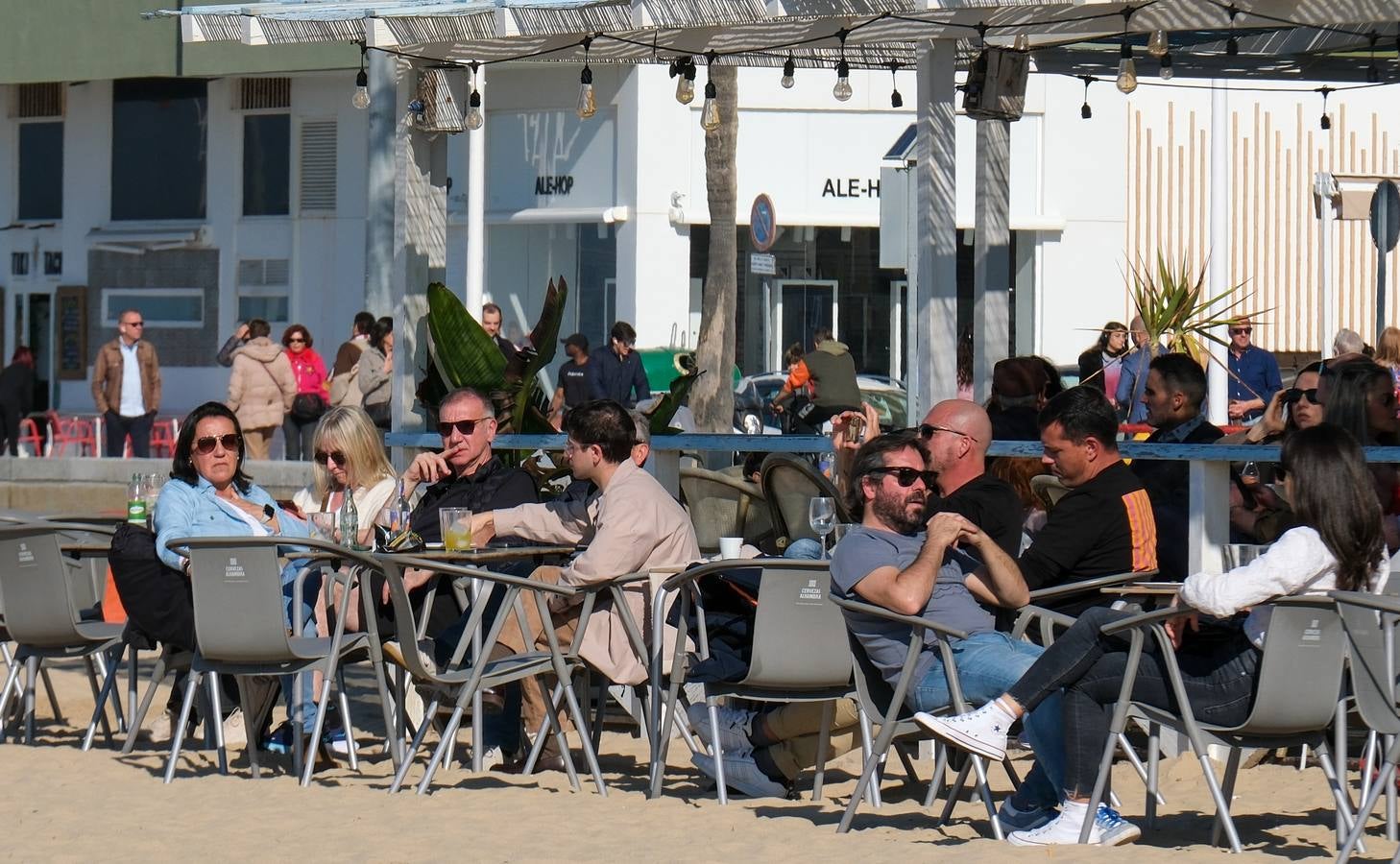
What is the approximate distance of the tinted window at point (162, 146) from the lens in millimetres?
29656

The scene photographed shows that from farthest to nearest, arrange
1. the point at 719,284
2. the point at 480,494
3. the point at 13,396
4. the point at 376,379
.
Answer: the point at 13,396 → the point at 719,284 → the point at 376,379 → the point at 480,494

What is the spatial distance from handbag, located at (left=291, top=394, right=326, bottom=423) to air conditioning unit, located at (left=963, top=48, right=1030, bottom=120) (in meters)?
10.4

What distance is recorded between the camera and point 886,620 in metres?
6.48

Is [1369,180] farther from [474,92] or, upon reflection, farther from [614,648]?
[614,648]

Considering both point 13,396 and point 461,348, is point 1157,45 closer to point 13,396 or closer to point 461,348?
point 461,348

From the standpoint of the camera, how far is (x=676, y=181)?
2611 centimetres

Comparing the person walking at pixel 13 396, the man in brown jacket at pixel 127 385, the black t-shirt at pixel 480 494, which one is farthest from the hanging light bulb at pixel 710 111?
the person walking at pixel 13 396

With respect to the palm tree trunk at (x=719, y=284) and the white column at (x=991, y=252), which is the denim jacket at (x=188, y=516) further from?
the palm tree trunk at (x=719, y=284)

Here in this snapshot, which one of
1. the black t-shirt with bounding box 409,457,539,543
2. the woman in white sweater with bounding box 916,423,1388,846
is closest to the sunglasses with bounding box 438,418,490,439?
the black t-shirt with bounding box 409,457,539,543

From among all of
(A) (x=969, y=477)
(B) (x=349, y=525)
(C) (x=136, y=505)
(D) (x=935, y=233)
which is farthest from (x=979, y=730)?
(D) (x=935, y=233)

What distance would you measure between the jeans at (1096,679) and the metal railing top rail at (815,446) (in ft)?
4.95

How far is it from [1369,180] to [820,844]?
14.3 m

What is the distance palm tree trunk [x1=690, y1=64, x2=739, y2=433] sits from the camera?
22.5 m

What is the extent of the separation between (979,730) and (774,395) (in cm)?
1832
